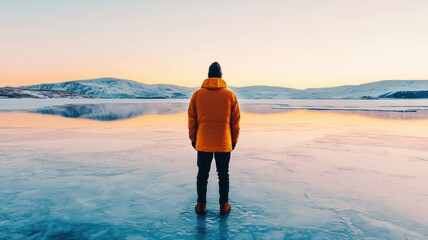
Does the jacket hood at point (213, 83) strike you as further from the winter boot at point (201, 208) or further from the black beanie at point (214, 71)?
the winter boot at point (201, 208)

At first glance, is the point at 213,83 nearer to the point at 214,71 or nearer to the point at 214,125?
the point at 214,71

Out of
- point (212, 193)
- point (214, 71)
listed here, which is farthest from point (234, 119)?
point (212, 193)

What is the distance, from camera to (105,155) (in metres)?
7.92

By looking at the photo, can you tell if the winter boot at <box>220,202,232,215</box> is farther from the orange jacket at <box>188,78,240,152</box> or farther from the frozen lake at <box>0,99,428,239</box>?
the orange jacket at <box>188,78,240,152</box>

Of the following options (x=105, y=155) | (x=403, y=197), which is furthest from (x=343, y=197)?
(x=105, y=155)

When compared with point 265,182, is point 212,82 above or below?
above

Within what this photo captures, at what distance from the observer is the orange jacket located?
3.91 meters

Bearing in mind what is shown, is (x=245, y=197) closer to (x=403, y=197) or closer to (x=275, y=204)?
(x=275, y=204)

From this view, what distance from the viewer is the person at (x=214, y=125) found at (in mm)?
3916

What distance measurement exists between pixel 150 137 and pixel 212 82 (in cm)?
775

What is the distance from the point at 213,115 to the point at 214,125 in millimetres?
130

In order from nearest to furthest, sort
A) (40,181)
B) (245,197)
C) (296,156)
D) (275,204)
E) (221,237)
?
(221,237), (275,204), (245,197), (40,181), (296,156)

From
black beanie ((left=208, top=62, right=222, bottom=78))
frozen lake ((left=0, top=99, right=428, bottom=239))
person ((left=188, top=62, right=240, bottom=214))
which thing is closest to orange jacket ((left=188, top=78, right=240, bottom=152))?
person ((left=188, top=62, right=240, bottom=214))

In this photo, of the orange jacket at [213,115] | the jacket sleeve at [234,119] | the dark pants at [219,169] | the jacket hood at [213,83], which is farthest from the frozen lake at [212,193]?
the jacket hood at [213,83]
